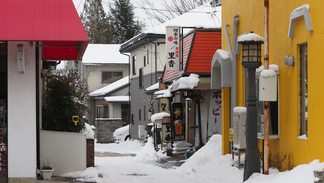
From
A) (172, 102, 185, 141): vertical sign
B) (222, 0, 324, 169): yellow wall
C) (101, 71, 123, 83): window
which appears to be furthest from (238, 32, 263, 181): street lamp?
(101, 71, 123, 83): window

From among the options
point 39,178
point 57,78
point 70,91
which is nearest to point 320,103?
point 39,178

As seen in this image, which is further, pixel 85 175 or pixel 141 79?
pixel 141 79

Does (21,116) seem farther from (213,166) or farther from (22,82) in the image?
(213,166)

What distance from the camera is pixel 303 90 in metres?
12.1

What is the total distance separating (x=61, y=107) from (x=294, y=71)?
803 centimetres

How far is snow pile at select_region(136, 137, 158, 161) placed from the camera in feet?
84.1

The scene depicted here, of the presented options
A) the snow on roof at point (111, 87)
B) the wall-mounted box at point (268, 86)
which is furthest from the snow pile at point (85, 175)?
the snow on roof at point (111, 87)

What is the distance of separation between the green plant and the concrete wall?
75 cm

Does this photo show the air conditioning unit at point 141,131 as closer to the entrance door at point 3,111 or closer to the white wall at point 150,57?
the white wall at point 150,57

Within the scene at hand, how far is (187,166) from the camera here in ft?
60.8

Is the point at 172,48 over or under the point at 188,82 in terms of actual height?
over

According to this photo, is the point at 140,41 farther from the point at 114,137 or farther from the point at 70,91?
the point at 70,91

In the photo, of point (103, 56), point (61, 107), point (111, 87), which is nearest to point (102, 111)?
point (111, 87)

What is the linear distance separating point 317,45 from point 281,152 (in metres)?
3.37
